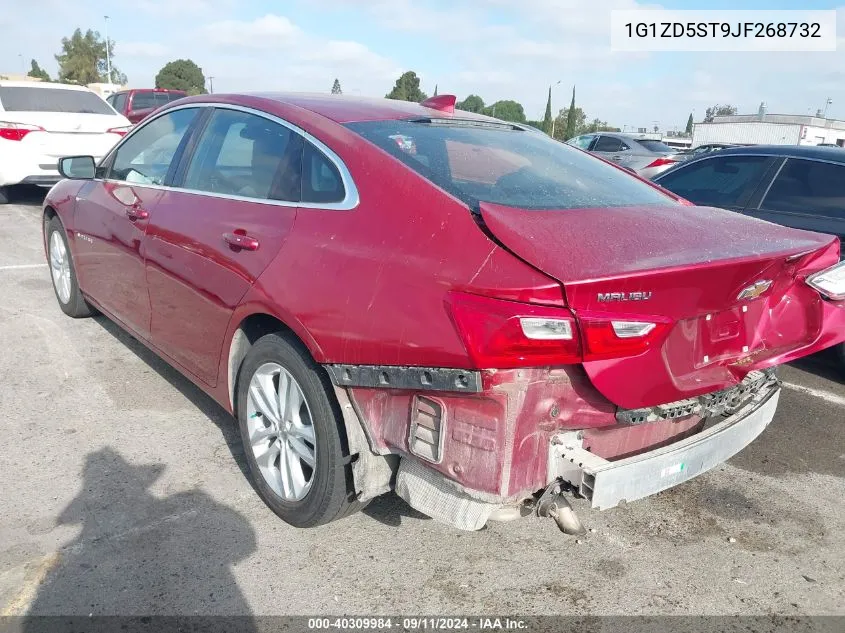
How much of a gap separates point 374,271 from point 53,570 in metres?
1.61

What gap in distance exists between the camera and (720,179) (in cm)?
547

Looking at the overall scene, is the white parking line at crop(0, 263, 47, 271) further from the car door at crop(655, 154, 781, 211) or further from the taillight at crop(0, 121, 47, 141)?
the car door at crop(655, 154, 781, 211)

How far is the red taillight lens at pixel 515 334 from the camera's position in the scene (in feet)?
6.38

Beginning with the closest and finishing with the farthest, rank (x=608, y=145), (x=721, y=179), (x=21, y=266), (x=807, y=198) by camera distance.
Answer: (x=807, y=198), (x=721, y=179), (x=21, y=266), (x=608, y=145)

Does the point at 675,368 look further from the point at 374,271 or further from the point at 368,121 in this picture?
the point at 368,121

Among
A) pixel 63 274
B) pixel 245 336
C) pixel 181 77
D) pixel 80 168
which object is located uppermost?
pixel 181 77

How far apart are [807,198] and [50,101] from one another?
9702mm

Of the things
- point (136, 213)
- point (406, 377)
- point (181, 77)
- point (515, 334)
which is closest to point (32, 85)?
point (136, 213)

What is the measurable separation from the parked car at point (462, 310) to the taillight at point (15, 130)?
23.4ft

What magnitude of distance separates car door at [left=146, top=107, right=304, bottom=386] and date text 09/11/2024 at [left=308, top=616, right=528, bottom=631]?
1.28 meters

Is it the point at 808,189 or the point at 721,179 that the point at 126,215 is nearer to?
the point at 721,179

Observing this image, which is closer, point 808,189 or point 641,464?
point 641,464

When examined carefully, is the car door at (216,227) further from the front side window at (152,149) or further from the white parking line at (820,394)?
the white parking line at (820,394)

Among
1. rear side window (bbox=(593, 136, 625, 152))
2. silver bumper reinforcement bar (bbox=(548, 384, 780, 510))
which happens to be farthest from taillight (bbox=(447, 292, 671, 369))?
rear side window (bbox=(593, 136, 625, 152))
